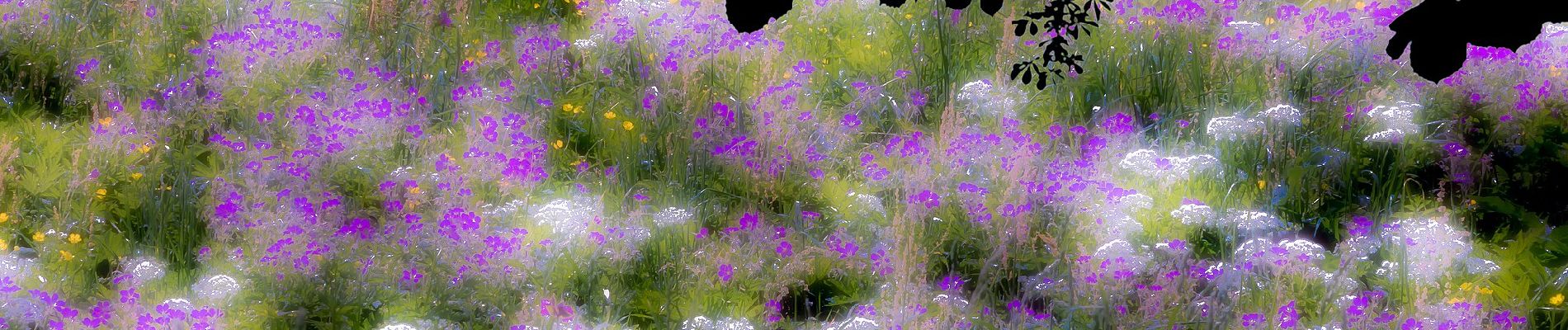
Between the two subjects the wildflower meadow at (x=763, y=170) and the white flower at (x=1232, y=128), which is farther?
the white flower at (x=1232, y=128)

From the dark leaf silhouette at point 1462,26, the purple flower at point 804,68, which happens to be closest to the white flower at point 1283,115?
the purple flower at point 804,68

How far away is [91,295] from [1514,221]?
4380 mm

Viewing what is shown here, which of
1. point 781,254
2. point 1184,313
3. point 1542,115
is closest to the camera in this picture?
point 1184,313

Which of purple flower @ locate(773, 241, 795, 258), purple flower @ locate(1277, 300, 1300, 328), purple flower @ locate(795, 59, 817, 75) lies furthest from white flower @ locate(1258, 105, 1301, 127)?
purple flower @ locate(773, 241, 795, 258)

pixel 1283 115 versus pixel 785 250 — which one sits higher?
pixel 1283 115

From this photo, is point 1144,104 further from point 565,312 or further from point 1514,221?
point 565,312

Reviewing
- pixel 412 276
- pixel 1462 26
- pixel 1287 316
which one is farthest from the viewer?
pixel 412 276

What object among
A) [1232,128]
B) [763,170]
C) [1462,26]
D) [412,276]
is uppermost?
[1462,26]

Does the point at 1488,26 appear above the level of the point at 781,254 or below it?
above

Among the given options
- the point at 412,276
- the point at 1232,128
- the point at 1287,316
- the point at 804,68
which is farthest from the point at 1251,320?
the point at 412,276

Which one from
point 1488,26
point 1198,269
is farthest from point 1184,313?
point 1488,26

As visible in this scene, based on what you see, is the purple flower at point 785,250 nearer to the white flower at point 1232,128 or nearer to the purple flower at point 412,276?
the purple flower at point 412,276

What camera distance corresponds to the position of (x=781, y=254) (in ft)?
13.4

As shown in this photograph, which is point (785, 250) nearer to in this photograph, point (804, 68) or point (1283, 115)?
point (804, 68)
